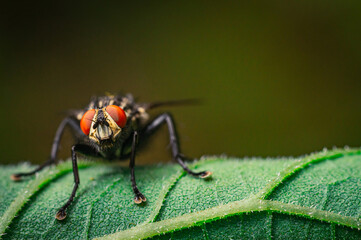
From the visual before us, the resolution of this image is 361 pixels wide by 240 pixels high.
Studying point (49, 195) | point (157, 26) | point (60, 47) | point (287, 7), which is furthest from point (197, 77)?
point (49, 195)

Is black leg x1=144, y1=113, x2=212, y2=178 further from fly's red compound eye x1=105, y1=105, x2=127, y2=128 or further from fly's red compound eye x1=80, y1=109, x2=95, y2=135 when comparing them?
fly's red compound eye x1=80, y1=109, x2=95, y2=135

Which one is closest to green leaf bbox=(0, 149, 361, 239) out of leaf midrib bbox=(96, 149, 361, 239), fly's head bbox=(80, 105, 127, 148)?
leaf midrib bbox=(96, 149, 361, 239)

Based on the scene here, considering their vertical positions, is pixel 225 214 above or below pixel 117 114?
below

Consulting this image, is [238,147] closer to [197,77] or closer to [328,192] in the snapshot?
A: [197,77]

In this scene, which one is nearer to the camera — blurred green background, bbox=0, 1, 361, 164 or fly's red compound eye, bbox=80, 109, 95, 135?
fly's red compound eye, bbox=80, 109, 95, 135

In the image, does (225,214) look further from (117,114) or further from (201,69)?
(201,69)

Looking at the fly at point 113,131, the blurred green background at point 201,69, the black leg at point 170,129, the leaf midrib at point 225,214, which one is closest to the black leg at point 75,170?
the fly at point 113,131

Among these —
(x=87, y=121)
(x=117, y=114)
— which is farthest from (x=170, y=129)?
(x=87, y=121)
